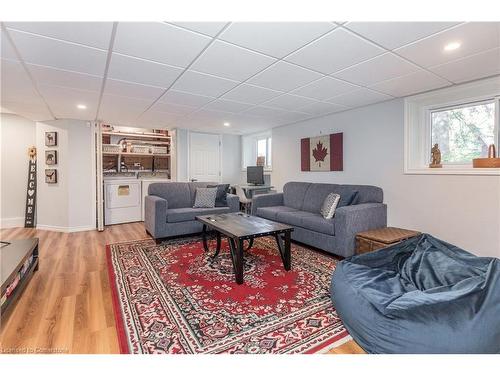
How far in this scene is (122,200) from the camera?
5352 mm

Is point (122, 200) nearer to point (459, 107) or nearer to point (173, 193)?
point (173, 193)

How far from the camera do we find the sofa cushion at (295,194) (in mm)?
4434

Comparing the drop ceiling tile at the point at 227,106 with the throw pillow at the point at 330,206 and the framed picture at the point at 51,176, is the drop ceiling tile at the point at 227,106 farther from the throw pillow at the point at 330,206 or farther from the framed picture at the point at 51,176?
the framed picture at the point at 51,176

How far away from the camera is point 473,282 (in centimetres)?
160

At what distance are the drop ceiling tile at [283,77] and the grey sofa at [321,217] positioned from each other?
5.14 feet

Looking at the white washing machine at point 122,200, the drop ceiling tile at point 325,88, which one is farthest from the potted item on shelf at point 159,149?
the drop ceiling tile at point 325,88

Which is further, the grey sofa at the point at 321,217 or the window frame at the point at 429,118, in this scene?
the grey sofa at the point at 321,217

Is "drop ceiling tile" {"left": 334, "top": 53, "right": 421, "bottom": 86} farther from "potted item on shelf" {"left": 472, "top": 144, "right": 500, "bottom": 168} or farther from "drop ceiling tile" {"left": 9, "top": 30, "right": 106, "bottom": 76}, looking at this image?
"drop ceiling tile" {"left": 9, "top": 30, "right": 106, "bottom": 76}

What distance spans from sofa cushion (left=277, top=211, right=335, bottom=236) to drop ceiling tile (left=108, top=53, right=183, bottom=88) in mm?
2394

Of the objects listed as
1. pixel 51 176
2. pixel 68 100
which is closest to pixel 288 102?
pixel 68 100

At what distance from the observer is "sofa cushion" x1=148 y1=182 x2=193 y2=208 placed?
438cm

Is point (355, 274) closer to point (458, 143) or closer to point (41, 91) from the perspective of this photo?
point (458, 143)
